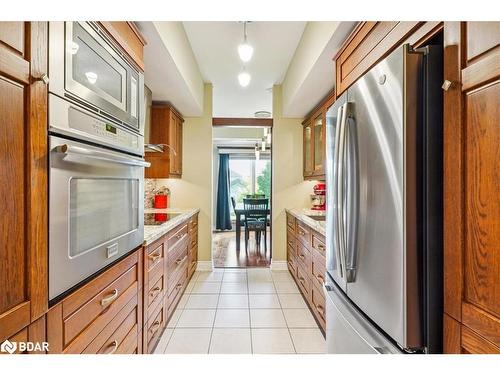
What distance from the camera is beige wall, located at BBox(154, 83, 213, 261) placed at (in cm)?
383

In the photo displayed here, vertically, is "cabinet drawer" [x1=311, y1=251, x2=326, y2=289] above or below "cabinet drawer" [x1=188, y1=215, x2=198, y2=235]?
below

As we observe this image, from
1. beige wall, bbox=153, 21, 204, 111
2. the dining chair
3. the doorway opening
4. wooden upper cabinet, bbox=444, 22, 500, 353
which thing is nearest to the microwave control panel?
beige wall, bbox=153, 21, 204, 111

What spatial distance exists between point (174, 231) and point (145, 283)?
2.79ft

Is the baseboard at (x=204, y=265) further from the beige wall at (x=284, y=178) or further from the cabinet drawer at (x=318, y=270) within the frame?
the cabinet drawer at (x=318, y=270)

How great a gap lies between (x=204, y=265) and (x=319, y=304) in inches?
80.7

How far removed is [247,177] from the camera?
7887 mm

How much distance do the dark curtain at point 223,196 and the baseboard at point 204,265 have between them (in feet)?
12.1

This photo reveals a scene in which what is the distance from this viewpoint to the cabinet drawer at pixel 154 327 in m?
1.73

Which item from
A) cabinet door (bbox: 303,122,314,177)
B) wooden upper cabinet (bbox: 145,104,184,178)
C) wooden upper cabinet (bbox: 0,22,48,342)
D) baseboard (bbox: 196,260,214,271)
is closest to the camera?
wooden upper cabinet (bbox: 0,22,48,342)

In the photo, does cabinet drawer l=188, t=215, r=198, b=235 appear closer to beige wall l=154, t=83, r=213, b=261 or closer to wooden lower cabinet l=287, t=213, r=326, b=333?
beige wall l=154, t=83, r=213, b=261

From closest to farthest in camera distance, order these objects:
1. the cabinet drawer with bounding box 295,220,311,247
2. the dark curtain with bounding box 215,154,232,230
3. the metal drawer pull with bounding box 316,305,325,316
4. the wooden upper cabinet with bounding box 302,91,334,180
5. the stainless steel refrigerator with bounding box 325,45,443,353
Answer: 1. the stainless steel refrigerator with bounding box 325,45,443,353
2. the metal drawer pull with bounding box 316,305,325,316
3. the cabinet drawer with bounding box 295,220,311,247
4. the wooden upper cabinet with bounding box 302,91,334,180
5. the dark curtain with bounding box 215,154,232,230

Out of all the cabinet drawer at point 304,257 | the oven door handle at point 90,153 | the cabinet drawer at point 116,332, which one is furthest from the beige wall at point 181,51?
the cabinet drawer at point 304,257

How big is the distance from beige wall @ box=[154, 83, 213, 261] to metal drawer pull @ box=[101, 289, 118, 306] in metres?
2.65

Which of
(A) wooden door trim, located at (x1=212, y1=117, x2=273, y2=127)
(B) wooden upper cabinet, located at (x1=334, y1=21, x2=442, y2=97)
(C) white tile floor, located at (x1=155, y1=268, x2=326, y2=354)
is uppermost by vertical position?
(A) wooden door trim, located at (x1=212, y1=117, x2=273, y2=127)
